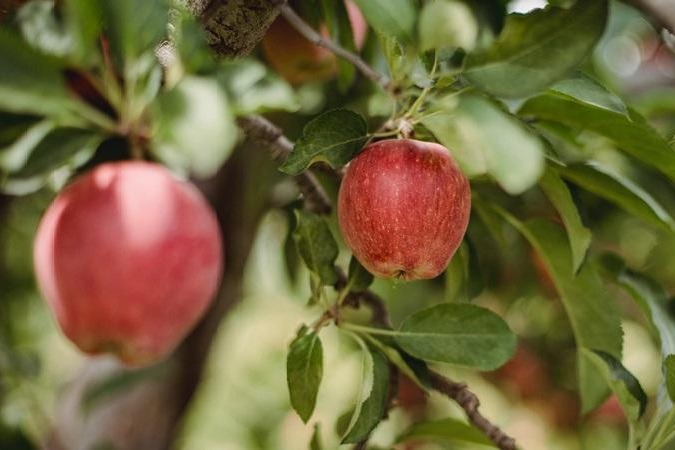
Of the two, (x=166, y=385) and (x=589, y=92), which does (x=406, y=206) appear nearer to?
(x=589, y=92)

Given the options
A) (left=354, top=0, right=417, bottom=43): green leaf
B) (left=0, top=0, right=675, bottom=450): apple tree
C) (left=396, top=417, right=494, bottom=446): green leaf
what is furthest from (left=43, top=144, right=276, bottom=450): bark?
(left=354, top=0, right=417, bottom=43): green leaf

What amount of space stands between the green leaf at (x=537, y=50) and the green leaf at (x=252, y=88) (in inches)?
4.7

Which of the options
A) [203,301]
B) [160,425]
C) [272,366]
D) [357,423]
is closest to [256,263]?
[272,366]

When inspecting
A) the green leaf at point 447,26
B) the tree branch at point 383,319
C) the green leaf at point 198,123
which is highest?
the green leaf at point 447,26

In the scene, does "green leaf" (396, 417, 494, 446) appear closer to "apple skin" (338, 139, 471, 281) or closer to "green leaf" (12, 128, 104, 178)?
"apple skin" (338, 139, 471, 281)

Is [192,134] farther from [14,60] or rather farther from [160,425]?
[160,425]

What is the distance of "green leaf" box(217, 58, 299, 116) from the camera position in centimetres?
55

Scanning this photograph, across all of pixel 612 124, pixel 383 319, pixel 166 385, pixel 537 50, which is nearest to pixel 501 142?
pixel 537 50

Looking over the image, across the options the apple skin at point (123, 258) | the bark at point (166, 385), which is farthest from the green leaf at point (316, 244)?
the bark at point (166, 385)

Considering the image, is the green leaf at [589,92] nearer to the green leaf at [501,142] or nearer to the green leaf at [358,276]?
the green leaf at [501,142]

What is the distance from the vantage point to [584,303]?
2.54 feet

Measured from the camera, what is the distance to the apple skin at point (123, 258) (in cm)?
69

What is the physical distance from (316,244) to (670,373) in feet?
0.87

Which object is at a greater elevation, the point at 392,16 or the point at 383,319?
the point at 392,16
